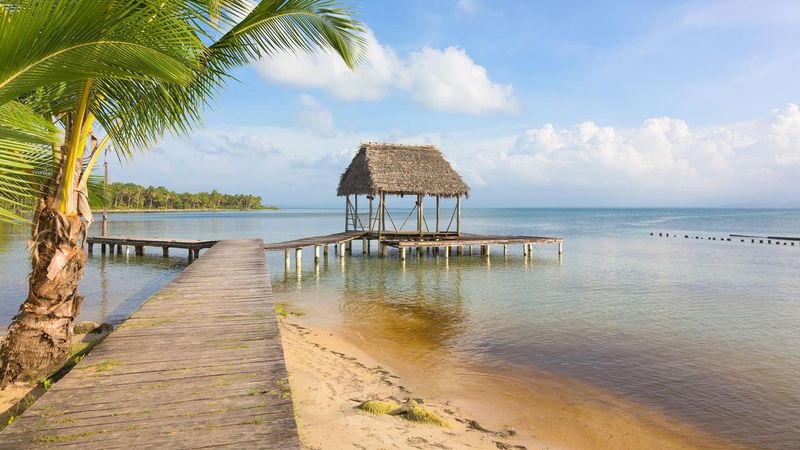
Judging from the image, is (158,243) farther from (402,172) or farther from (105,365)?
(105,365)

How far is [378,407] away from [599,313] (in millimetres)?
7412

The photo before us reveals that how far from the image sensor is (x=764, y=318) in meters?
10.3

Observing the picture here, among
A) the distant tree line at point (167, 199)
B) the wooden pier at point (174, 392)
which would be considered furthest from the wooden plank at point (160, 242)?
the distant tree line at point (167, 199)

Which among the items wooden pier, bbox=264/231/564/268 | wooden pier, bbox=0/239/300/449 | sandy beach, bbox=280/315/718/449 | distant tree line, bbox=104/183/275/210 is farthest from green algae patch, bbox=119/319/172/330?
distant tree line, bbox=104/183/275/210

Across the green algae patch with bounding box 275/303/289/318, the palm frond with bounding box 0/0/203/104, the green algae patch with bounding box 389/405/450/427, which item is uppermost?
the palm frond with bounding box 0/0/203/104

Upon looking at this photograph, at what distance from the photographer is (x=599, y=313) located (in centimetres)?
1057

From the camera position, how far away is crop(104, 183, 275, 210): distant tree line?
269 ft

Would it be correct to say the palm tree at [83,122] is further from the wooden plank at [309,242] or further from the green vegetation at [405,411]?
the wooden plank at [309,242]

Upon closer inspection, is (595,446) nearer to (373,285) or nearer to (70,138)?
(70,138)

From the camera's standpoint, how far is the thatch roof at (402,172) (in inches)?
811

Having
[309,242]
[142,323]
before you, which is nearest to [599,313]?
[142,323]

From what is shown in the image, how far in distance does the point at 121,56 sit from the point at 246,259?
8978 millimetres

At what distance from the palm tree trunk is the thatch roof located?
15.3 meters

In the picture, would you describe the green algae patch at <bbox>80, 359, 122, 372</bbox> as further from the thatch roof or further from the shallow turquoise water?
the thatch roof
